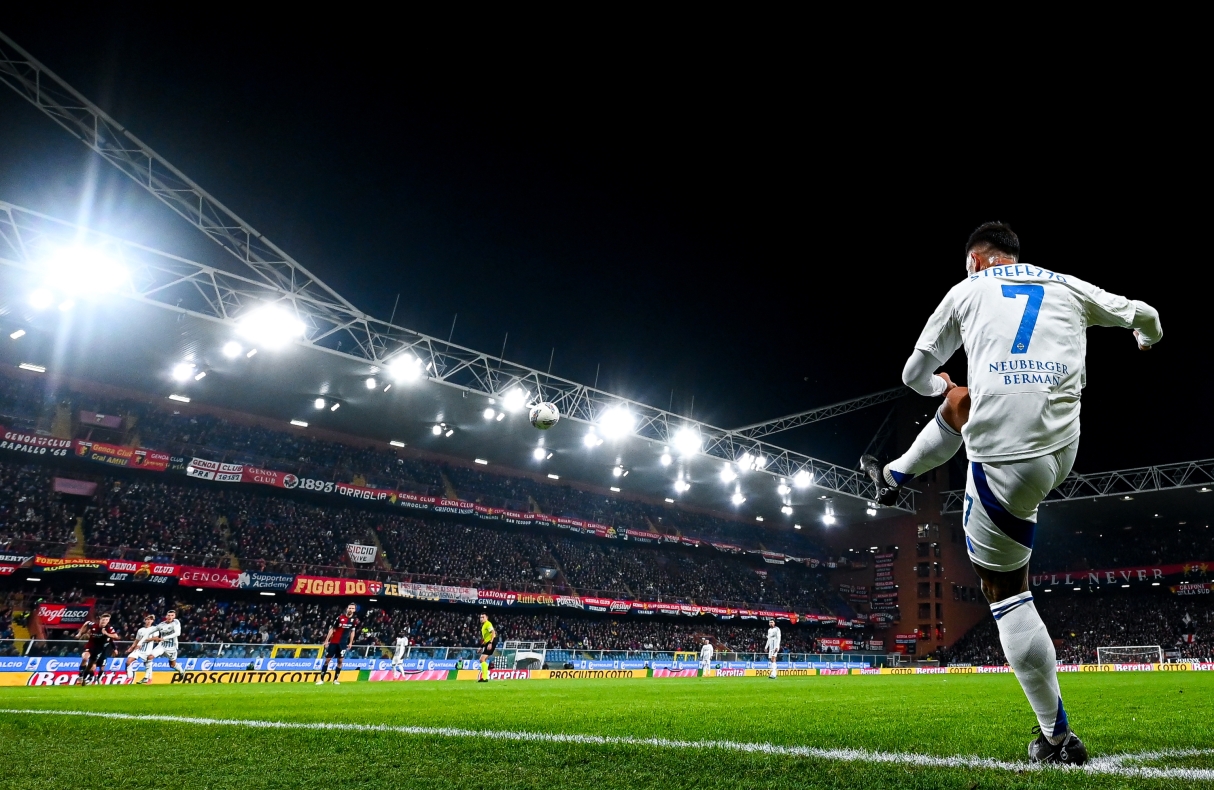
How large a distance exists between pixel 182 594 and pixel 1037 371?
3060cm

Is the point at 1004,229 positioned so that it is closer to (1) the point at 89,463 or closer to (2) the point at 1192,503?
(1) the point at 89,463

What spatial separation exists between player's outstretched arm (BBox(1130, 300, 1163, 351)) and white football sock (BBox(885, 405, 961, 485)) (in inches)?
32.4

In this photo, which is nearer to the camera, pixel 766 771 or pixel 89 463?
pixel 766 771

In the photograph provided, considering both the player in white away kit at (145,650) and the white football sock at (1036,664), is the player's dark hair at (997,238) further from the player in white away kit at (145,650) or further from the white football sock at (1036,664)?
the player in white away kit at (145,650)

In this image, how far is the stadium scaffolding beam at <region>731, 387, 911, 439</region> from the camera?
33.8 meters

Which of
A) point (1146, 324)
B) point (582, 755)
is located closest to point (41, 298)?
point (582, 755)

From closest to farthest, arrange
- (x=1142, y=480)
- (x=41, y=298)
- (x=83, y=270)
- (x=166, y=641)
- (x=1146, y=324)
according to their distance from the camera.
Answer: (x=1146, y=324), (x=166, y=641), (x=83, y=270), (x=41, y=298), (x=1142, y=480)

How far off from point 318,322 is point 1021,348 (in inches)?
939

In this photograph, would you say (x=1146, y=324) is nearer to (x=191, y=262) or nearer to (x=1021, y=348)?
(x=1021, y=348)

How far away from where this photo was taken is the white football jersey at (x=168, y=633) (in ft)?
51.4

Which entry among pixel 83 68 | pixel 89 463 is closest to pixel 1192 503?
pixel 83 68

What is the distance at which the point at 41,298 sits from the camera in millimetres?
19125

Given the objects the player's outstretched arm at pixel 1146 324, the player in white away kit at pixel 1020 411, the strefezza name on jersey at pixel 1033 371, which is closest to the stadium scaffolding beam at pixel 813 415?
the player's outstretched arm at pixel 1146 324

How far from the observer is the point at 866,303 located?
21250 millimetres
